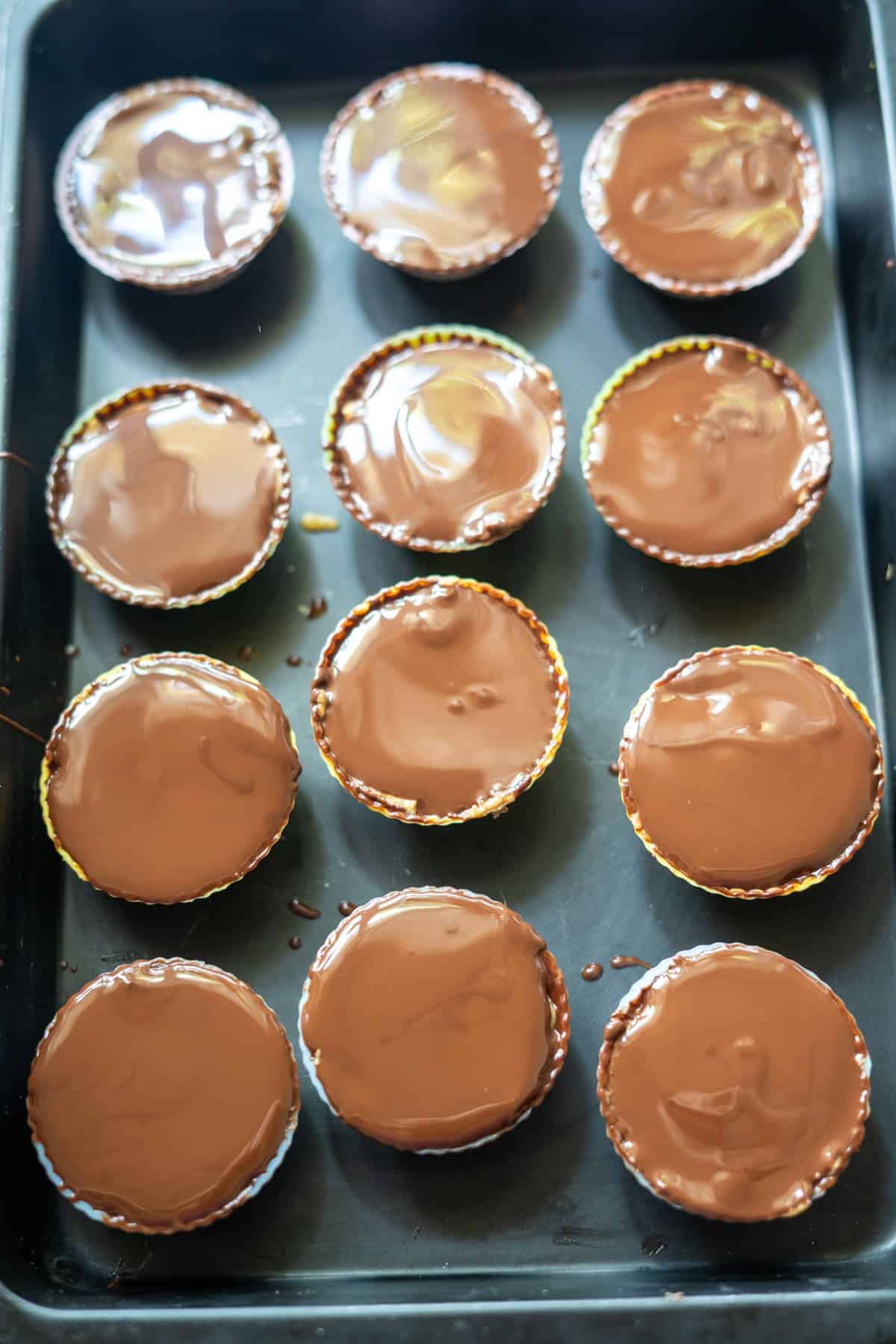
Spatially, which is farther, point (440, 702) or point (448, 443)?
point (448, 443)

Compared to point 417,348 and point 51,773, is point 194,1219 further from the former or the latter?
point 417,348

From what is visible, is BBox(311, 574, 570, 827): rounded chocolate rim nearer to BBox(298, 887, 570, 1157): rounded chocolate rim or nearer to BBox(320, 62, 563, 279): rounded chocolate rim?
BBox(298, 887, 570, 1157): rounded chocolate rim

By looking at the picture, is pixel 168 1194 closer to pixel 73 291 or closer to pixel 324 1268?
pixel 324 1268

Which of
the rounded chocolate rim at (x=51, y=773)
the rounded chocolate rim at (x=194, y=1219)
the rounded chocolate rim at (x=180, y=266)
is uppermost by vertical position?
the rounded chocolate rim at (x=180, y=266)

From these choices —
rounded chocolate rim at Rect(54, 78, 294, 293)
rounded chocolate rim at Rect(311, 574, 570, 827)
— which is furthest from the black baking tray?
rounded chocolate rim at Rect(311, 574, 570, 827)

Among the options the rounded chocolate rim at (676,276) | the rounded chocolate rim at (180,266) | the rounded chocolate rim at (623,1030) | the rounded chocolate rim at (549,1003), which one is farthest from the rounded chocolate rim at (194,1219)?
the rounded chocolate rim at (676,276)

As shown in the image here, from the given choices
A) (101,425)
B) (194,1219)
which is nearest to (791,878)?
(194,1219)

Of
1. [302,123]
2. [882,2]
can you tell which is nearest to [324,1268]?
[302,123]

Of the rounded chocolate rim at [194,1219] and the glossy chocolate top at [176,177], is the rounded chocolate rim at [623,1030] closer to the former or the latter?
the rounded chocolate rim at [194,1219]
